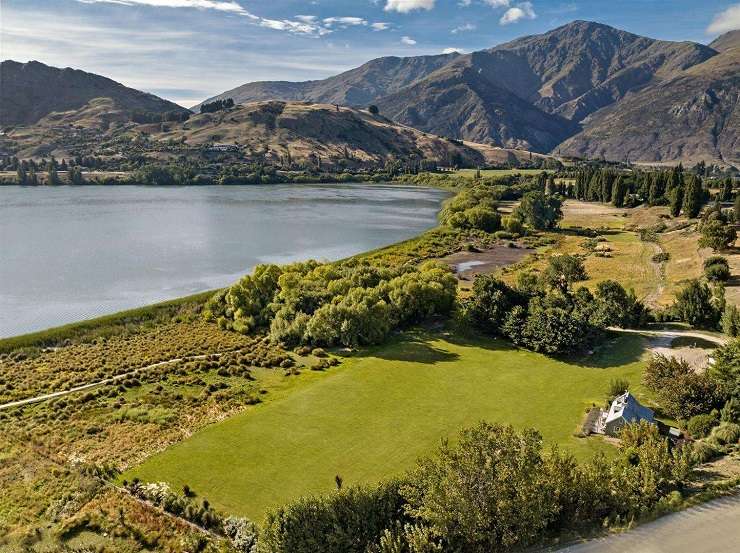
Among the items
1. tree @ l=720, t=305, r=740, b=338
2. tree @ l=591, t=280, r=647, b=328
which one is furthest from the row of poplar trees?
tree @ l=720, t=305, r=740, b=338

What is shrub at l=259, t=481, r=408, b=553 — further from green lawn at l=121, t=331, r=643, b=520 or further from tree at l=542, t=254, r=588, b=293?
tree at l=542, t=254, r=588, b=293

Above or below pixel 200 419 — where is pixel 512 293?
above

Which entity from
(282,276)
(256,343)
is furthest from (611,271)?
(256,343)

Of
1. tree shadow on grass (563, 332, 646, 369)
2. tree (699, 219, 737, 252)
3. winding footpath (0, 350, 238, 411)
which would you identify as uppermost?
tree (699, 219, 737, 252)

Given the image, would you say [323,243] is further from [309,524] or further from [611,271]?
[309,524]

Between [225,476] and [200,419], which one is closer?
[225,476]

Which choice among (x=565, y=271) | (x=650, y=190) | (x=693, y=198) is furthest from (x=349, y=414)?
(x=650, y=190)

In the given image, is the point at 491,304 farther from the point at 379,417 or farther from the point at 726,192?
the point at 726,192
